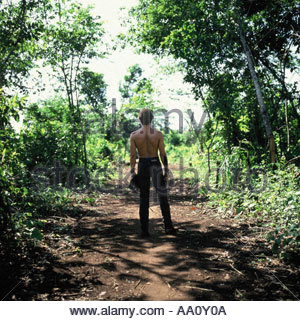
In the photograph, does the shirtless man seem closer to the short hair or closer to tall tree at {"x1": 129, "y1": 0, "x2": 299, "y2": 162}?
the short hair

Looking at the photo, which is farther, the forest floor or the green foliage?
the green foliage

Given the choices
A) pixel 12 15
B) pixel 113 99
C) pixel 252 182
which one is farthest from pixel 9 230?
pixel 113 99

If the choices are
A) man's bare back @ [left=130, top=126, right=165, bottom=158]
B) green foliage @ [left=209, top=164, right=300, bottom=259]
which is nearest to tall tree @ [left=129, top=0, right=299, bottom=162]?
green foliage @ [left=209, top=164, right=300, bottom=259]

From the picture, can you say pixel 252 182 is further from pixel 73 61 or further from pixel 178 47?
pixel 73 61

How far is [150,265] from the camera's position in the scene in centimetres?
371

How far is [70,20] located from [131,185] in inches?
293

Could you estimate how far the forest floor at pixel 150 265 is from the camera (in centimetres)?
297

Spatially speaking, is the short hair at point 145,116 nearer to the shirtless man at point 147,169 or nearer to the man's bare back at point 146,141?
the shirtless man at point 147,169

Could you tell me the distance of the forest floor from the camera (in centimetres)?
297

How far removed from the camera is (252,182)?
6.44 metres

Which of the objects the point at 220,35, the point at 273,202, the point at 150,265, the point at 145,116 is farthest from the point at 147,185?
the point at 220,35

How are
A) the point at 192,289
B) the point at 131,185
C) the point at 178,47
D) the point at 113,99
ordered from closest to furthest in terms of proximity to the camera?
the point at 192,289, the point at 131,185, the point at 178,47, the point at 113,99

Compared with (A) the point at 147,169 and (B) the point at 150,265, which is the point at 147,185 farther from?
(B) the point at 150,265

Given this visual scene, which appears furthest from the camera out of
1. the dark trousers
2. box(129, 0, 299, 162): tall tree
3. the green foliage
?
box(129, 0, 299, 162): tall tree
